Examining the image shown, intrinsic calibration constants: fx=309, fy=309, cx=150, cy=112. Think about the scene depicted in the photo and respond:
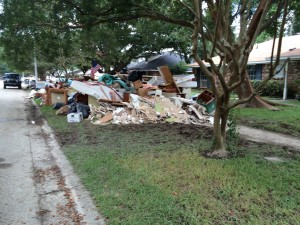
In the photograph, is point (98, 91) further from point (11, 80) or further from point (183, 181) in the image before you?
point (11, 80)

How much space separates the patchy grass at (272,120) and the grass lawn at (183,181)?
2528 mm

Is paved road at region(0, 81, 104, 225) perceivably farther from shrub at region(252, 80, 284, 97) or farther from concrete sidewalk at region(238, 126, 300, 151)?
shrub at region(252, 80, 284, 97)

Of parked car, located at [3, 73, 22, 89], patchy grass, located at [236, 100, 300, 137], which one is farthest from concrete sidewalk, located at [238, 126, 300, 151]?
parked car, located at [3, 73, 22, 89]

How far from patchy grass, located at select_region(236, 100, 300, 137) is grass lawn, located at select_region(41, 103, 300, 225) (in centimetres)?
253

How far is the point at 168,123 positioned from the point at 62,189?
637cm

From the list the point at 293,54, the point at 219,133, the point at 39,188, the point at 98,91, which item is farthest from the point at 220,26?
the point at 293,54

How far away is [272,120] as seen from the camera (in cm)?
1140

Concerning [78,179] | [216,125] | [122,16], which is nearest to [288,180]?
[216,125]

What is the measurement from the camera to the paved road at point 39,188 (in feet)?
13.0

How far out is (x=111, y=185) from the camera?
4793mm

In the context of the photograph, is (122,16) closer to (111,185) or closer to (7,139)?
(7,139)

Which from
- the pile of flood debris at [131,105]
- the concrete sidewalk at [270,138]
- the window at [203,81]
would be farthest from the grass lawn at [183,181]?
the window at [203,81]

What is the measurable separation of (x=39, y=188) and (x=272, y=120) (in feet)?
29.7

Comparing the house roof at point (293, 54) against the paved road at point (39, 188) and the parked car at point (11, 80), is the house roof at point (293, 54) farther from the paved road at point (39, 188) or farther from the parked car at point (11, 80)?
the parked car at point (11, 80)
